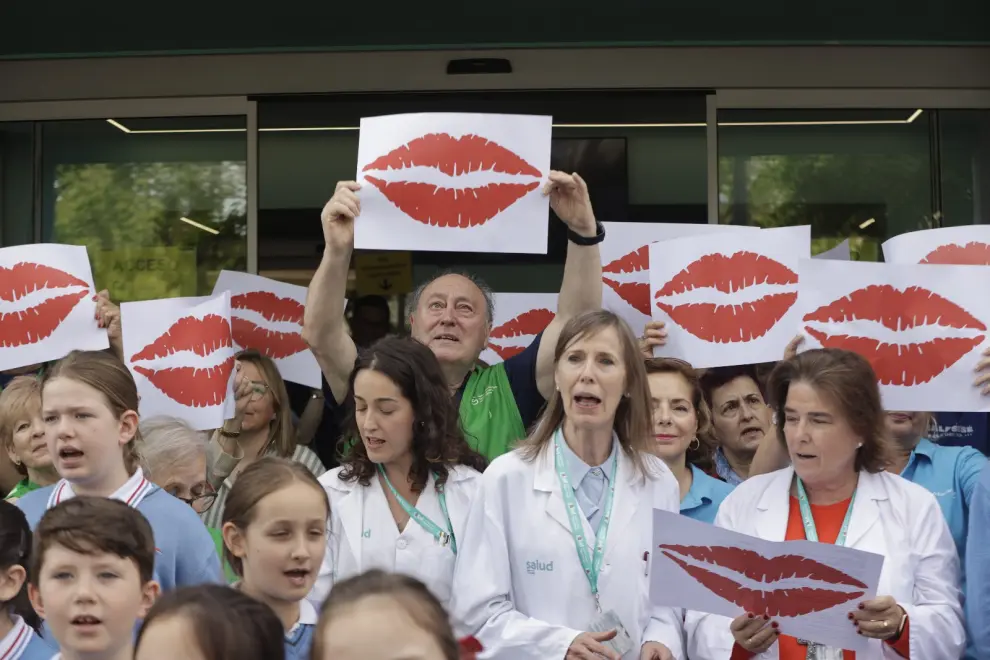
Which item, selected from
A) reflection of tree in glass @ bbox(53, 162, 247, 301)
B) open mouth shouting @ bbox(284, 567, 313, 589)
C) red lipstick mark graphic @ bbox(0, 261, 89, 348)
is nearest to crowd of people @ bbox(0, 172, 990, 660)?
open mouth shouting @ bbox(284, 567, 313, 589)

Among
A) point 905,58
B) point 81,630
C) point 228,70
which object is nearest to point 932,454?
point 81,630

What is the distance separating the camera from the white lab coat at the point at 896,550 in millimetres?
4090

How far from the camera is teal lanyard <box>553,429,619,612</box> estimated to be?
13.6 ft

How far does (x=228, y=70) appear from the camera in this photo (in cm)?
827

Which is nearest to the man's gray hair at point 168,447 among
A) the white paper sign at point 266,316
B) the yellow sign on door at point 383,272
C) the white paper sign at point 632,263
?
the white paper sign at point 266,316

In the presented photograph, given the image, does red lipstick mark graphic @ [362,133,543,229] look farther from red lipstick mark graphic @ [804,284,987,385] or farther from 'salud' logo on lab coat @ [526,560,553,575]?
'salud' logo on lab coat @ [526,560,553,575]

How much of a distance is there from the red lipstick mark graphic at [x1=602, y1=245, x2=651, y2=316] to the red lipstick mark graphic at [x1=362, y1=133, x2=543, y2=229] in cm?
79

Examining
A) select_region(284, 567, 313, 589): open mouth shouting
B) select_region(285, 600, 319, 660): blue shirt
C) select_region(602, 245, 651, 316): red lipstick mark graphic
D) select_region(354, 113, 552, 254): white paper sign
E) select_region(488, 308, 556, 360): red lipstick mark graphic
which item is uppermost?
select_region(354, 113, 552, 254): white paper sign

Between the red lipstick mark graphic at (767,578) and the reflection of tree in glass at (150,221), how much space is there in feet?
16.9

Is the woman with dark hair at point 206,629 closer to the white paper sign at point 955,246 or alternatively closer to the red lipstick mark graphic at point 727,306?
the red lipstick mark graphic at point 727,306

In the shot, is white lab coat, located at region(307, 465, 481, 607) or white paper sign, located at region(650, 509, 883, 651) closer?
white paper sign, located at region(650, 509, 883, 651)

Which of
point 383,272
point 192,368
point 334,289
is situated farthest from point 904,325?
point 383,272

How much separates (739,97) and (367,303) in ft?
7.82

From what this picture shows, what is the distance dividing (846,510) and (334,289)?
184 cm
